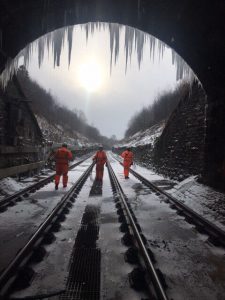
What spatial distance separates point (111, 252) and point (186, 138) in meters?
9.48

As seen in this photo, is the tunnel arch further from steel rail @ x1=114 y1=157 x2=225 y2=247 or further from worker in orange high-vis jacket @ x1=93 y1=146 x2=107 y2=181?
worker in orange high-vis jacket @ x1=93 y1=146 x2=107 y2=181

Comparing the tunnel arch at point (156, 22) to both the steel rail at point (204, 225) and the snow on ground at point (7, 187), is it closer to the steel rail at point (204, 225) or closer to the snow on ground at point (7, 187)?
the steel rail at point (204, 225)

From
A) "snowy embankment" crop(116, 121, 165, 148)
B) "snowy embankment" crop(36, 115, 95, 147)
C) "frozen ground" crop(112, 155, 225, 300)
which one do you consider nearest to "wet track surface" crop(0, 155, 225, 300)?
"frozen ground" crop(112, 155, 225, 300)

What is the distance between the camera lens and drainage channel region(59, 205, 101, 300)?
3061 millimetres

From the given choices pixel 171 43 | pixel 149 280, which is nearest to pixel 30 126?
pixel 171 43

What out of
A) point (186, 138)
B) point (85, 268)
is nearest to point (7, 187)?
point (85, 268)

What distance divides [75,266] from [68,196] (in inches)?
191

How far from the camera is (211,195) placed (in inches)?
313

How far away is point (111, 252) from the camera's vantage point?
4277 mm

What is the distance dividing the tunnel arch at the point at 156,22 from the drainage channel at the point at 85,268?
4.33 metres

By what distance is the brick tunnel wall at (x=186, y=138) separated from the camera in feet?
37.3

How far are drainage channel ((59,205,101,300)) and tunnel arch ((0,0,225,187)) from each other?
4.33 m

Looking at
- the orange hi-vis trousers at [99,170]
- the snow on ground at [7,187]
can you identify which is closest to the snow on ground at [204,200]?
the orange hi-vis trousers at [99,170]

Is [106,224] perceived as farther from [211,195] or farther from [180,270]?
[211,195]
